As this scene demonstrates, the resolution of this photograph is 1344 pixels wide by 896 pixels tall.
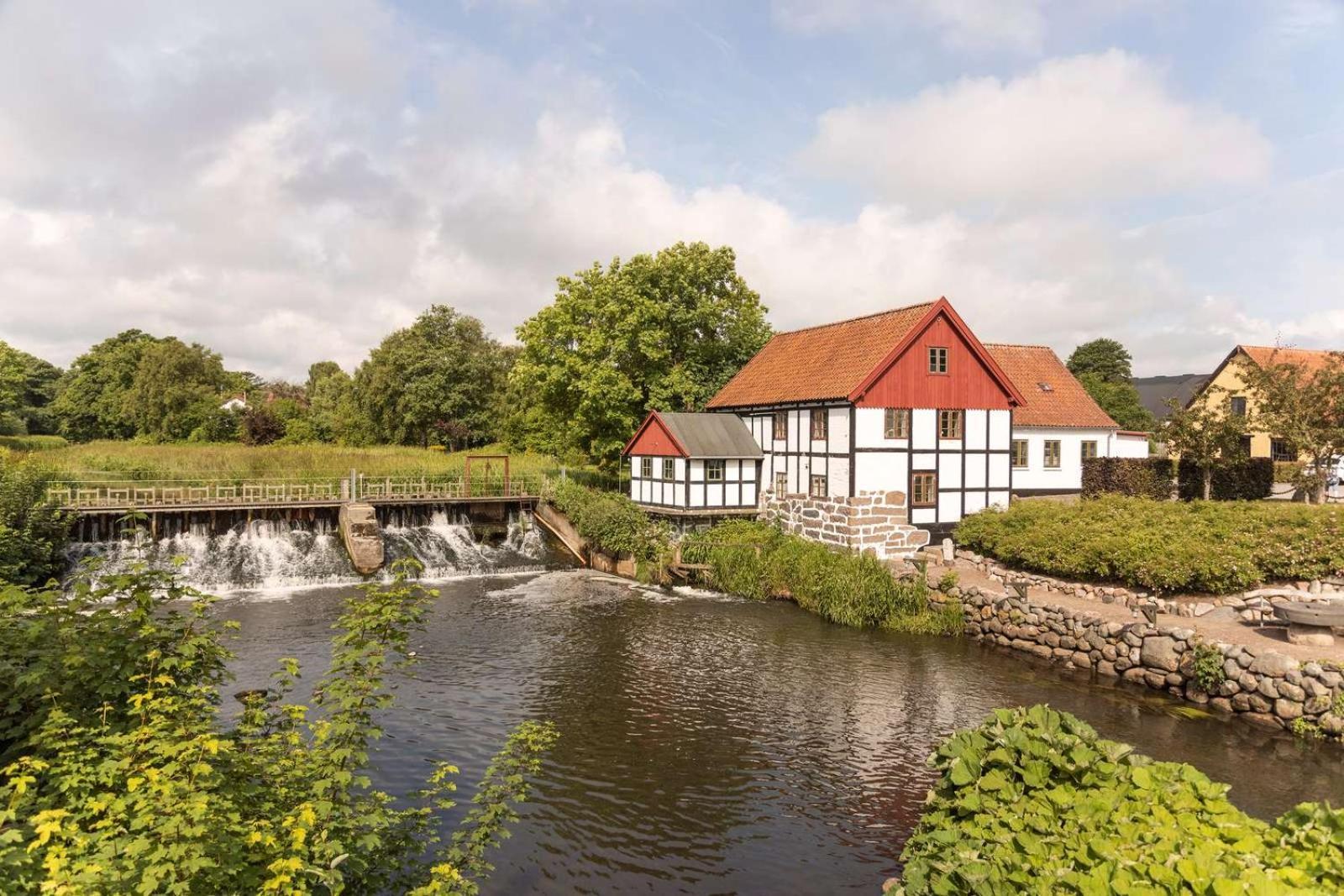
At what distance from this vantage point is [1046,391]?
34531 millimetres

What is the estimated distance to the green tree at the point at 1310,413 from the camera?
95.3ft

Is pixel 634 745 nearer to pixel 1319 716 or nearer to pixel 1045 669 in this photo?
pixel 1045 669

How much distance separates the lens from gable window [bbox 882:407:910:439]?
2727 cm

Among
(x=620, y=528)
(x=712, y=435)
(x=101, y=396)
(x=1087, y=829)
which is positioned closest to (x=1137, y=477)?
(x=712, y=435)

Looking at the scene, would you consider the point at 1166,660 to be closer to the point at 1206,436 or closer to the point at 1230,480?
the point at 1206,436

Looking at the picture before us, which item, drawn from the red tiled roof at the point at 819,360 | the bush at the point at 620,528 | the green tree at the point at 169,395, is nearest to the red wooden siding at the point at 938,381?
the red tiled roof at the point at 819,360

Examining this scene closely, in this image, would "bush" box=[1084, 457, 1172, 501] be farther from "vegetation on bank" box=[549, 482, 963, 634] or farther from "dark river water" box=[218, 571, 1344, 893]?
"dark river water" box=[218, 571, 1344, 893]

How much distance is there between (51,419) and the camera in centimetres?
7700

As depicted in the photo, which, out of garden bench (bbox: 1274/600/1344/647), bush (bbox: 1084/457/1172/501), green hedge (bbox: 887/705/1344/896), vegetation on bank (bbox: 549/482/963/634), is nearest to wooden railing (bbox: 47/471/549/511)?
vegetation on bank (bbox: 549/482/963/634)

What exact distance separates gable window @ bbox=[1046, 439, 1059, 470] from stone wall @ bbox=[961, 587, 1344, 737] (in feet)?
46.4

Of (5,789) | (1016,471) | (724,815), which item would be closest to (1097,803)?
(724,815)

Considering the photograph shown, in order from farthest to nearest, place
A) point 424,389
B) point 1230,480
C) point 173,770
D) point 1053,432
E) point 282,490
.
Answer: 1. point 424,389
2. point 1053,432
3. point 1230,480
4. point 282,490
5. point 173,770

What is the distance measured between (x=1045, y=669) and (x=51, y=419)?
90.9 meters

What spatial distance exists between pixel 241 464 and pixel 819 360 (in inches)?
1014
